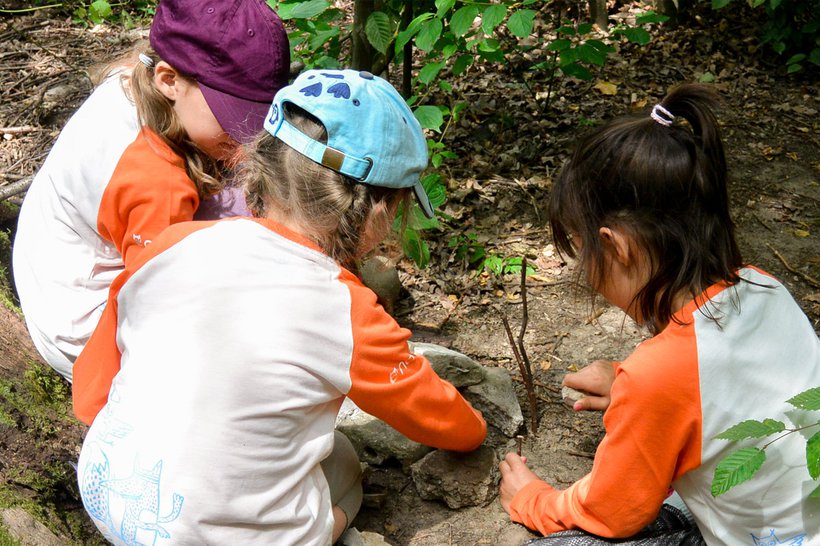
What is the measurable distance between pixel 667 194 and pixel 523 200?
2.27 meters

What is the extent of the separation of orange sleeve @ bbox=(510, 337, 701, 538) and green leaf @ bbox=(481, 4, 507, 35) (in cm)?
155

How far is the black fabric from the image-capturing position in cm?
206

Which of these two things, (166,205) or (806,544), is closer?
(806,544)

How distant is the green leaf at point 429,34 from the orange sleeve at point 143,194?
1056mm

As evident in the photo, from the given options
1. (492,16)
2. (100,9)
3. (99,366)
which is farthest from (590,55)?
(100,9)

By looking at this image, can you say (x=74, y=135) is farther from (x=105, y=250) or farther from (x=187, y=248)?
(x=187, y=248)

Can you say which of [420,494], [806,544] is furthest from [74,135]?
[806,544]

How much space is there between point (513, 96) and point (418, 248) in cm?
210

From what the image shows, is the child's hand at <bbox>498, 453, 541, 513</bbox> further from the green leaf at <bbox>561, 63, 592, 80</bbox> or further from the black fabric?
the green leaf at <bbox>561, 63, 592, 80</bbox>

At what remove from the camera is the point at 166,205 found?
232cm

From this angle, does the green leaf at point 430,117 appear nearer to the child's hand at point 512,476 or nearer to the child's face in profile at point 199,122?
the child's face in profile at point 199,122

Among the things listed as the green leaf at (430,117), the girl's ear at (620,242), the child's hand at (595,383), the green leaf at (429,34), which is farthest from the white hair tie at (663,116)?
the green leaf at (429,34)

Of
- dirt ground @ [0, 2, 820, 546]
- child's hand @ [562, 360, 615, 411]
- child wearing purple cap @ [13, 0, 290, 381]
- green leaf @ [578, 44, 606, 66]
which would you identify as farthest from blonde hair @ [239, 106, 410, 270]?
green leaf @ [578, 44, 606, 66]

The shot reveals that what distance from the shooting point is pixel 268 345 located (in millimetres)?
1699
